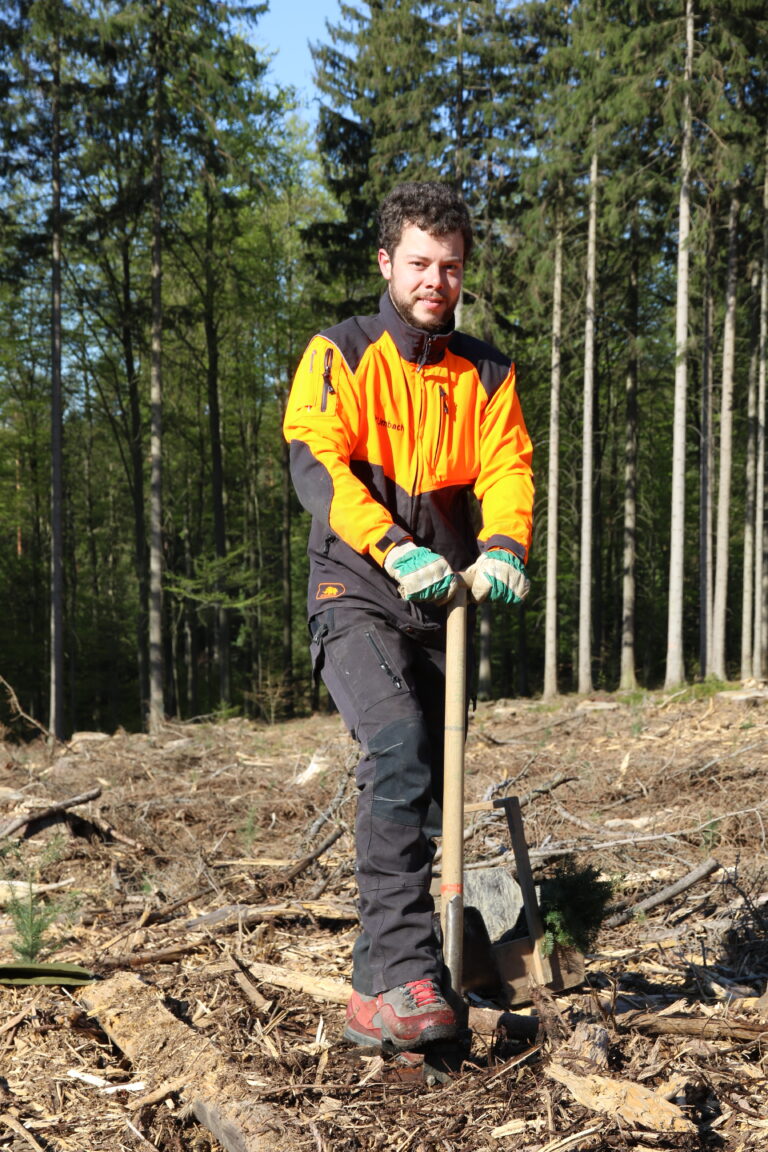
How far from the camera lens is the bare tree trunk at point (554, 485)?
22031 mm

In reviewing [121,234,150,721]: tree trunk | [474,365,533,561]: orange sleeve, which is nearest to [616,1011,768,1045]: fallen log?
[474,365,533,561]: orange sleeve

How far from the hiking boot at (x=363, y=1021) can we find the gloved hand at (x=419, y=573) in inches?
49.6

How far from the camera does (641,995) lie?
3.86 meters

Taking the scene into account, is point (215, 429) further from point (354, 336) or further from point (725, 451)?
point (354, 336)

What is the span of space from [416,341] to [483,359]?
0.32 m

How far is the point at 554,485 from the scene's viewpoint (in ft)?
72.2

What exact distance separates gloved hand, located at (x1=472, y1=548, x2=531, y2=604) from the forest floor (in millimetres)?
1232

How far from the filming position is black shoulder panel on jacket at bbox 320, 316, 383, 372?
11.5 ft

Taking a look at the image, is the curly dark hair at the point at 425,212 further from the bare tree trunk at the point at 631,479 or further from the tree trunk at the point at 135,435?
the bare tree trunk at the point at 631,479

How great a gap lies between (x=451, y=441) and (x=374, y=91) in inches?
830

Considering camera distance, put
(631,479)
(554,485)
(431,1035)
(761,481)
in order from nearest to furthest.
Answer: (431,1035) < (554,485) < (761,481) < (631,479)

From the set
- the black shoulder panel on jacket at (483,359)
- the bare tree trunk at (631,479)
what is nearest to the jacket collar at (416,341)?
the black shoulder panel on jacket at (483,359)

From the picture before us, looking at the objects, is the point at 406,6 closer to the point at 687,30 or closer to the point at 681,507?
the point at 687,30

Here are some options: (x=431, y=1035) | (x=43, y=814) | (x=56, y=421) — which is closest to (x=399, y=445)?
(x=431, y=1035)
